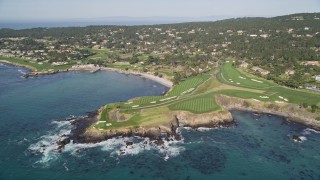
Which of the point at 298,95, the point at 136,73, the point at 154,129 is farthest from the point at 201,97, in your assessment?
the point at 136,73

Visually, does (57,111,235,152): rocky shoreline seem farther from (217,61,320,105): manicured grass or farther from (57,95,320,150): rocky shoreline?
(217,61,320,105): manicured grass

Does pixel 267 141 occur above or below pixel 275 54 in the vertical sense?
below

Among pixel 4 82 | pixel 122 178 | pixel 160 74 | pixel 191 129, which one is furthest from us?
pixel 160 74

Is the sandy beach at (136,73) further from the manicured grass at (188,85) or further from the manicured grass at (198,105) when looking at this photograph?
the manicured grass at (198,105)

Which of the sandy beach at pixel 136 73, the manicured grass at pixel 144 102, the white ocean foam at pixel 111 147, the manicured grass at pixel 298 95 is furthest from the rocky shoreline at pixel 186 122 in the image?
the sandy beach at pixel 136 73

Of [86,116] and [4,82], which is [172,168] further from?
[4,82]

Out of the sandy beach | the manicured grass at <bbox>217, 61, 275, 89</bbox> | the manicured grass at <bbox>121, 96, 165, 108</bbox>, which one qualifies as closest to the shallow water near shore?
the manicured grass at <bbox>121, 96, 165, 108</bbox>

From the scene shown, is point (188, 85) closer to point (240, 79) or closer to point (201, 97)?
point (201, 97)

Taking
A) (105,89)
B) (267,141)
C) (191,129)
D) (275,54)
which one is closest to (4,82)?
(105,89)
